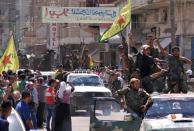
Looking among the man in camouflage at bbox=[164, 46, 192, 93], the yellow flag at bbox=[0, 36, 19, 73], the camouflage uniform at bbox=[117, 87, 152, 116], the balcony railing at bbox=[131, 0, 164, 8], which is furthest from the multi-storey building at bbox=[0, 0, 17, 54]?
the camouflage uniform at bbox=[117, 87, 152, 116]

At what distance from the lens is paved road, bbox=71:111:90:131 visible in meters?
18.9

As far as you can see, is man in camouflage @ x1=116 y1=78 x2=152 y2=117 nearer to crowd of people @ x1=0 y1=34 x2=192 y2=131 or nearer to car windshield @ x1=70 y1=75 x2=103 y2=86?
crowd of people @ x1=0 y1=34 x2=192 y2=131

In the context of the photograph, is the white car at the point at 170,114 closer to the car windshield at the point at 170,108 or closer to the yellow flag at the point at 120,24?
the car windshield at the point at 170,108

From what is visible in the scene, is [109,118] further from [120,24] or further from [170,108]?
[120,24]

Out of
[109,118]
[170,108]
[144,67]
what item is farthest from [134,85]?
[144,67]

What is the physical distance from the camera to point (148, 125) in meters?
11.3

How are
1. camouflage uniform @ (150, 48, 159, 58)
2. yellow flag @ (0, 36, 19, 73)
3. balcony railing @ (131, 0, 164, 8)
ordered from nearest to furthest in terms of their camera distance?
1. camouflage uniform @ (150, 48, 159, 58)
2. yellow flag @ (0, 36, 19, 73)
3. balcony railing @ (131, 0, 164, 8)

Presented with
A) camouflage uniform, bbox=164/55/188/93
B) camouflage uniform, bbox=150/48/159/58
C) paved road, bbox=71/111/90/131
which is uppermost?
camouflage uniform, bbox=150/48/159/58

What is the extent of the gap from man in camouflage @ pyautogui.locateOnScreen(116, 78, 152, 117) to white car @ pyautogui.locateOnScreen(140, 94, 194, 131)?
76 centimetres

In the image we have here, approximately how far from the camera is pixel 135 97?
43.7 ft

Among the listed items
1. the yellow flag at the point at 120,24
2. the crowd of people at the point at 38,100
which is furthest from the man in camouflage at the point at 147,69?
the yellow flag at the point at 120,24

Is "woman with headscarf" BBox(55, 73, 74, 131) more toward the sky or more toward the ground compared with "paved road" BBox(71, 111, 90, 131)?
more toward the sky

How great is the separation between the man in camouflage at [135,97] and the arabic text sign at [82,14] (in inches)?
1249

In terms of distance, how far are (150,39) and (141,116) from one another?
2.89m
